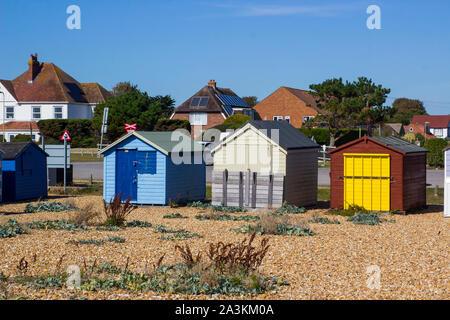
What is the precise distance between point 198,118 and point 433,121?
63.0 meters

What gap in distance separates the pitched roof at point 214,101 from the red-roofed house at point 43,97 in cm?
864

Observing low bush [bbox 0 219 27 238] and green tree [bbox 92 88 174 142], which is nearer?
low bush [bbox 0 219 27 238]

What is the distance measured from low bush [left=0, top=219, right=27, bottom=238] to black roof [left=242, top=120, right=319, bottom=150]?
8175mm

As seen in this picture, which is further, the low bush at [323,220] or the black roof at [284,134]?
the black roof at [284,134]

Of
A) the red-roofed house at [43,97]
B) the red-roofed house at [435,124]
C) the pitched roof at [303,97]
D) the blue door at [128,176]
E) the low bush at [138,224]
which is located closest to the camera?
the low bush at [138,224]

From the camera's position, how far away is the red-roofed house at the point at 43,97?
65.9 meters

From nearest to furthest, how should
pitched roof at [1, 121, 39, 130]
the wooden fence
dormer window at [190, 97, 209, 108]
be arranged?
the wooden fence, pitched roof at [1, 121, 39, 130], dormer window at [190, 97, 209, 108]

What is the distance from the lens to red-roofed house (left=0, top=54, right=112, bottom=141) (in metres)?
65.9

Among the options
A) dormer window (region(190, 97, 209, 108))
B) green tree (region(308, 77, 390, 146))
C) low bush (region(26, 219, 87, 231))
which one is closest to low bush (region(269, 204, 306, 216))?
low bush (region(26, 219, 87, 231))

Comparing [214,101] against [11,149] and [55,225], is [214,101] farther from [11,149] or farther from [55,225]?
[55,225]

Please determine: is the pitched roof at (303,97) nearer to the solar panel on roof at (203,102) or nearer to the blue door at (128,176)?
the solar panel on roof at (203,102)

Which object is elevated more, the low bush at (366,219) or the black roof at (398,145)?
the black roof at (398,145)

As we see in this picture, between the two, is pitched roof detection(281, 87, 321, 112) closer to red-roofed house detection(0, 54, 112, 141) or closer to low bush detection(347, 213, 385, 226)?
red-roofed house detection(0, 54, 112, 141)

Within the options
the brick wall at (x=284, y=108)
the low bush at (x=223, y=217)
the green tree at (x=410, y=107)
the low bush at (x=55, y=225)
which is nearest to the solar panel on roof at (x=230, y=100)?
the brick wall at (x=284, y=108)
